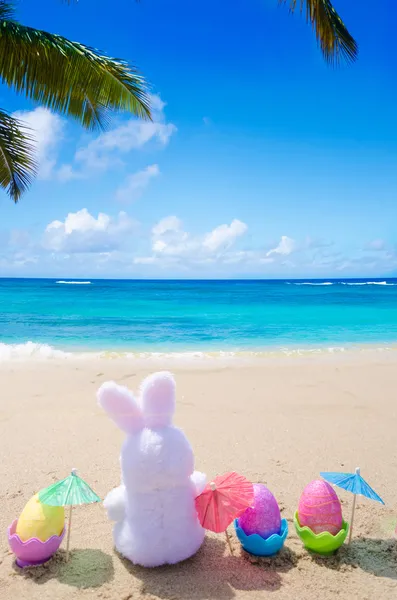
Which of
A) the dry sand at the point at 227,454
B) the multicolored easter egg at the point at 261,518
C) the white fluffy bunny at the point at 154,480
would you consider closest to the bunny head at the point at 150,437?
the white fluffy bunny at the point at 154,480

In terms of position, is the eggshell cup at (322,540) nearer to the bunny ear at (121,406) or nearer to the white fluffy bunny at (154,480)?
the white fluffy bunny at (154,480)

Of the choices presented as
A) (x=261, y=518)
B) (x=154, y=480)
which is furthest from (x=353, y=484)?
(x=154, y=480)

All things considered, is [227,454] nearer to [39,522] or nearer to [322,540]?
[322,540]

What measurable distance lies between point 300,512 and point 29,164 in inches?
282

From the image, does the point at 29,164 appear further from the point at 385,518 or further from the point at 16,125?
the point at 385,518

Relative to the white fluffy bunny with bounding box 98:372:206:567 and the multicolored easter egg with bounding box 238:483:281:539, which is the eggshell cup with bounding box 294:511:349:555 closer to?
the multicolored easter egg with bounding box 238:483:281:539

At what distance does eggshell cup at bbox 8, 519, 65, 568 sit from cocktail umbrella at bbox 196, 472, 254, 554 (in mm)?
912

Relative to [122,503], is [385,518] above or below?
below

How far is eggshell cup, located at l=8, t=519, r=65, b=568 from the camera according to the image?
2465 millimetres

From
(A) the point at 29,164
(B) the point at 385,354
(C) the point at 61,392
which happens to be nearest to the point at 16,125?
(A) the point at 29,164

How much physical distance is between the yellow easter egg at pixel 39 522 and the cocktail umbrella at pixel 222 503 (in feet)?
2.86

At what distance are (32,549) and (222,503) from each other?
3.81 feet

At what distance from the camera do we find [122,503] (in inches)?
103

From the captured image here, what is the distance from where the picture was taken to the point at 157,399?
2.54 meters
